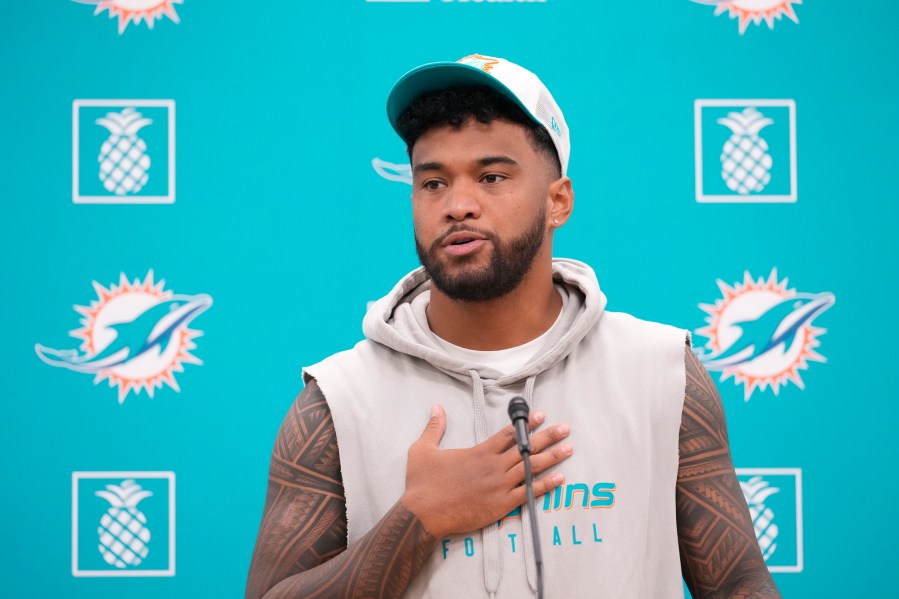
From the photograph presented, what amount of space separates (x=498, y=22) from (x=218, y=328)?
34.5 inches

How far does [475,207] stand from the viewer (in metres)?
1.11

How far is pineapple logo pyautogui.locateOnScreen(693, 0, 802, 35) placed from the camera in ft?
6.01

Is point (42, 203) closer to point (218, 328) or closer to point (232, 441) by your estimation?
point (218, 328)

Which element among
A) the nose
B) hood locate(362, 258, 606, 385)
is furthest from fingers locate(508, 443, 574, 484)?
the nose

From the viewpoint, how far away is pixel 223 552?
1.78 meters

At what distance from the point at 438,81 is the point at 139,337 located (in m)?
0.99

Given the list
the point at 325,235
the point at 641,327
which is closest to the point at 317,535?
the point at 641,327

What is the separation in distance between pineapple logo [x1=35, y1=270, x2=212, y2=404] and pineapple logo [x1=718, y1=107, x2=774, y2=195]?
3.74 ft

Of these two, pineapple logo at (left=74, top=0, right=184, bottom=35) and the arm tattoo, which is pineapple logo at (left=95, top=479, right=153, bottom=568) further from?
pineapple logo at (left=74, top=0, right=184, bottom=35)

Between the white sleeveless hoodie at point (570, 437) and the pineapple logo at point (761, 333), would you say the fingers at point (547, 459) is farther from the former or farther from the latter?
the pineapple logo at point (761, 333)

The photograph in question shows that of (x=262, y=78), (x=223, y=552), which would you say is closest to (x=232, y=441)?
(x=223, y=552)

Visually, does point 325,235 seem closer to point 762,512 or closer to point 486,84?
point 486,84

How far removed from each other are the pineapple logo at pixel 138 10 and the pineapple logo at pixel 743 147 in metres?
1.21

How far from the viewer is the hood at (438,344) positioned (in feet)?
3.71
